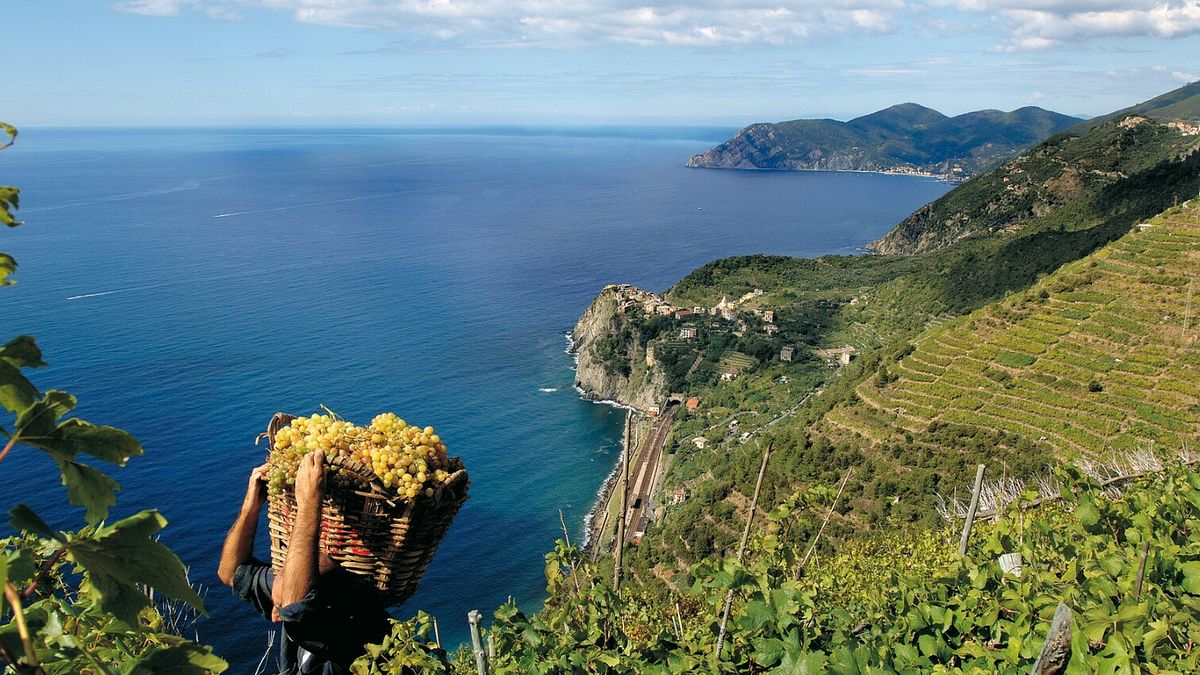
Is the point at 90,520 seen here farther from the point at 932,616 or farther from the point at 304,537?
the point at 932,616

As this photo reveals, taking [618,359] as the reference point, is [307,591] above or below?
above

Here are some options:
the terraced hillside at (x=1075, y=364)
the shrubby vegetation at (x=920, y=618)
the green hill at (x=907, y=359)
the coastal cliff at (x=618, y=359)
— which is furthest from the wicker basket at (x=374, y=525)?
the coastal cliff at (x=618, y=359)

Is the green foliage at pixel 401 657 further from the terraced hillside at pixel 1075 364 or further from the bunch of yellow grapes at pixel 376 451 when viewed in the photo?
the terraced hillside at pixel 1075 364

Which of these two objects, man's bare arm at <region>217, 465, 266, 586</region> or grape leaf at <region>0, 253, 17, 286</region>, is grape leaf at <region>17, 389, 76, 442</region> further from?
man's bare arm at <region>217, 465, 266, 586</region>

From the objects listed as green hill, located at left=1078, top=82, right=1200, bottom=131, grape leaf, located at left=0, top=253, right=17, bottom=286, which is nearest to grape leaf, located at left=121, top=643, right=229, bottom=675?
grape leaf, located at left=0, top=253, right=17, bottom=286

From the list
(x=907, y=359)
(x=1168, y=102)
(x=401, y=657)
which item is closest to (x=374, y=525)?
(x=401, y=657)

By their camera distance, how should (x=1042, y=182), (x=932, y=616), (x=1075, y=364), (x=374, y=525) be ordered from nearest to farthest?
(x=374, y=525) < (x=932, y=616) < (x=1075, y=364) < (x=1042, y=182)
